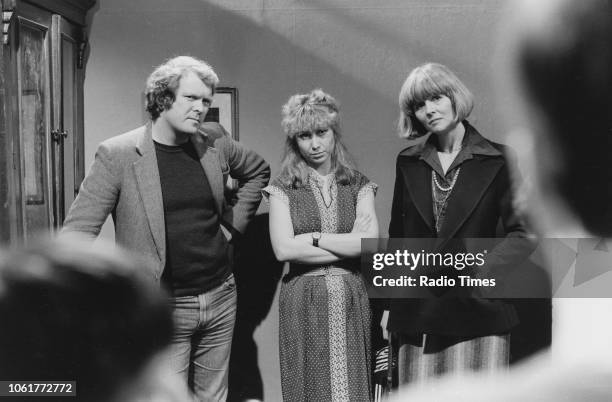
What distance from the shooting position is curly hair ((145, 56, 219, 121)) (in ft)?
8.41

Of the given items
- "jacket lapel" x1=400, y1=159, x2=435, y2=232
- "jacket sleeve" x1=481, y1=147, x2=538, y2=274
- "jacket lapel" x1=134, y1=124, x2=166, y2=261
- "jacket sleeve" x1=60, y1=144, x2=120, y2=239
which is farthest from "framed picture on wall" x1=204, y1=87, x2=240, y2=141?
"jacket sleeve" x1=481, y1=147, x2=538, y2=274

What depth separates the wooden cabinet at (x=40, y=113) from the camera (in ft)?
8.25

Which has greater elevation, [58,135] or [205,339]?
[58,135]

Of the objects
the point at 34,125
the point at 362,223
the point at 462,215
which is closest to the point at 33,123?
the point at 34,125

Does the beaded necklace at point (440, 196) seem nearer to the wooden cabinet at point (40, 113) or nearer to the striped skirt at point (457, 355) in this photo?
the striped skirt at point (457, 355)

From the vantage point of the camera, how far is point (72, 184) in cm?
265

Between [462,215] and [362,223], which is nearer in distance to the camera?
[462,215]

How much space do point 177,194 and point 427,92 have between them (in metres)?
0.79

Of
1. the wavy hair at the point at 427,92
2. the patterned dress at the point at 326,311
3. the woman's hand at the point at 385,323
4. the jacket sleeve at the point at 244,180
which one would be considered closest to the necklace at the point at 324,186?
the patterned dress at the point at 326,311

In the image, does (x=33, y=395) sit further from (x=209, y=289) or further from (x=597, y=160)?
(x=597, y=160)

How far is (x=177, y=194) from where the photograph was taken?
2570mm

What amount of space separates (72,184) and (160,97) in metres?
0.39

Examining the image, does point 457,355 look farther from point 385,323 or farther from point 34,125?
point 34,125

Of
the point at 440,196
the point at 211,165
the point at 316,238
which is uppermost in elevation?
the point at 211,165
